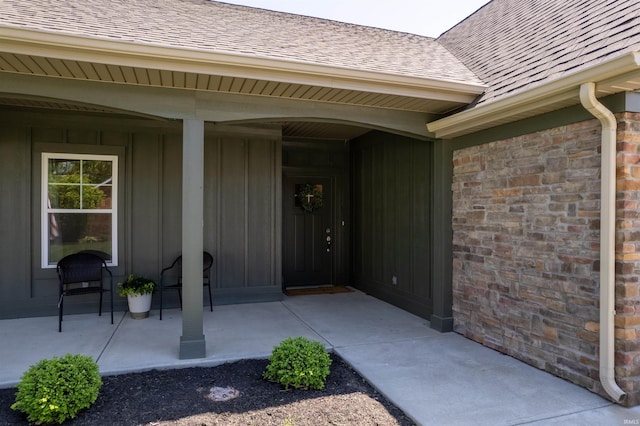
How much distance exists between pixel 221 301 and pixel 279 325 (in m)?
1.37

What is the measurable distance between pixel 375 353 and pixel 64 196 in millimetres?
4265

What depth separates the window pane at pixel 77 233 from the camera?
5.21 m

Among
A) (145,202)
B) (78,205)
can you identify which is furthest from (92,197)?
(145,202)

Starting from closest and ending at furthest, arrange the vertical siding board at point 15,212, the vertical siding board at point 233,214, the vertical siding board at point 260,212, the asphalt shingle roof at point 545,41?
the asphalt shingle roof at point 545,41, the vertical siding board at point 15,212, the vertical siding board at point 233,214, the vertical siding board at point 260,212

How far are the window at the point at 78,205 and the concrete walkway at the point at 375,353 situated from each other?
35.1 inches

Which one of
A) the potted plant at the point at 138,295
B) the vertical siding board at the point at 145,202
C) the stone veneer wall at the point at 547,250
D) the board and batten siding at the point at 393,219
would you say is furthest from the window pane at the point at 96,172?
the stone veneer wall at the point at 547,250

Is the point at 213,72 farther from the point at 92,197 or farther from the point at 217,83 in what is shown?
the point at 92,197

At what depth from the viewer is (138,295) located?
504cm

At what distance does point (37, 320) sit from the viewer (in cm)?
493

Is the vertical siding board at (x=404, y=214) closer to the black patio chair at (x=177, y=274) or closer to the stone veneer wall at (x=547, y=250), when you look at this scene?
the stone veneer wall at (x=547, y=250)

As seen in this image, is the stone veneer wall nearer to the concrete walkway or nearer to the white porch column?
the concrete walkway

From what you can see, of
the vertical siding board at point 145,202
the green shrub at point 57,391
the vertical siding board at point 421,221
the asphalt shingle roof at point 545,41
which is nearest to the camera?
the green shrub at point 57,391

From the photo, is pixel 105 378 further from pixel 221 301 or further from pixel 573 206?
pixel 573 206

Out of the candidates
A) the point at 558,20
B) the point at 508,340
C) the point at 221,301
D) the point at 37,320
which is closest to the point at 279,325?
the point at 221,301
